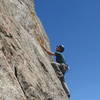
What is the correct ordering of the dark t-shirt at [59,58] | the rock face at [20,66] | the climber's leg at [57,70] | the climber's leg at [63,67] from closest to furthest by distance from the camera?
the rock face at [20,66]
the climber's leg at [57,70]
the climber's leg at [63,67]
the dark t-shirt at [59,58]

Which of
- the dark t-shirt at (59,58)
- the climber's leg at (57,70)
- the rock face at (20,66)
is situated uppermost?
the dark t-shirt at (59,58)

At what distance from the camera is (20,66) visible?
1778 cm

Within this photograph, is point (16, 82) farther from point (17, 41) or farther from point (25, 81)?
point (17, 41)

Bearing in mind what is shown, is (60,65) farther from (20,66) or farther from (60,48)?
(20,66)

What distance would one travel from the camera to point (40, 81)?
19.6 meters

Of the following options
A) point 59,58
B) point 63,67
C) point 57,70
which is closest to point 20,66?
point 57,70

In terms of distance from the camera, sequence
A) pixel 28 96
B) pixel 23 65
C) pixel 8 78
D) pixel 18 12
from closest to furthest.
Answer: pixel 8 78 < pixel 28 96 < pixel 23 65 < pixel 18 12

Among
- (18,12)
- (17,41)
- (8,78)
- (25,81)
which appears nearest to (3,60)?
(8,78)

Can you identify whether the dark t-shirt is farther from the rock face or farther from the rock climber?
the rock face

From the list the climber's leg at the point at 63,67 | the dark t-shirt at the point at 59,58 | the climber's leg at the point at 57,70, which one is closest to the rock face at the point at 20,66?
the climber's leg at the point at 57,70

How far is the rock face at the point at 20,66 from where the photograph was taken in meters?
15.4

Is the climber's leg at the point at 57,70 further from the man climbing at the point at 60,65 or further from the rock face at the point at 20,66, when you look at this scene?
the rock face at the point at 20,66

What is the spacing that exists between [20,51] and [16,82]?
328 centimetres

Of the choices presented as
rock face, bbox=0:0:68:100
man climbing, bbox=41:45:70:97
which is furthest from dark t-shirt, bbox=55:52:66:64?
rock face, bbox=0:0:68:100
